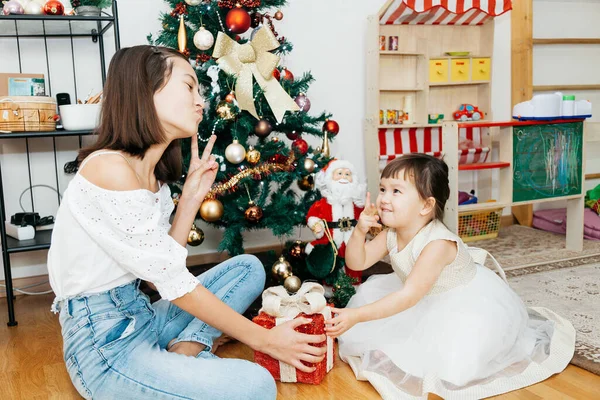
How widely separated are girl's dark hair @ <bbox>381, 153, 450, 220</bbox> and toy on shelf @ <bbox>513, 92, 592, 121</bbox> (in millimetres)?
1369

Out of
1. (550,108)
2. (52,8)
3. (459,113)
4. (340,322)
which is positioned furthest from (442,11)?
(340,322)

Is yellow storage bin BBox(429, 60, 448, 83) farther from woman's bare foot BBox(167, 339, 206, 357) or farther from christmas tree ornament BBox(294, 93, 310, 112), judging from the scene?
woman's bare foot BBox(167, 339, 206, 357)

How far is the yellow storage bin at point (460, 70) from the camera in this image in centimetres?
346

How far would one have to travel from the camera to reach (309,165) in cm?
246

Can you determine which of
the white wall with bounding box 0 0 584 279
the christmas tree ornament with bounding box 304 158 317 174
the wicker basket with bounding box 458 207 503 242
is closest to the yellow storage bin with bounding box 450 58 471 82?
the white wall with bounding box 0 0 584 279

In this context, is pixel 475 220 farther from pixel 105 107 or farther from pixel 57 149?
pixel 105 107

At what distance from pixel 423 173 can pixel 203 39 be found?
41.5 inches

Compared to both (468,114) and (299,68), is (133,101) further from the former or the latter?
(468,114)

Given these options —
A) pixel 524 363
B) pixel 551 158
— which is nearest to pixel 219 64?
pixel 524 363

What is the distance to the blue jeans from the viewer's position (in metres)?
1.31

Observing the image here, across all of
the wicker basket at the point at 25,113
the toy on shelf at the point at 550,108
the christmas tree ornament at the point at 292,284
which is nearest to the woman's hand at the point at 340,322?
the christmas tree ornament at the point at 292,284

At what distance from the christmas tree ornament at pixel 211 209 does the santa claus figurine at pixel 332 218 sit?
352mm

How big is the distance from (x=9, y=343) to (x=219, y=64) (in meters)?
1.24

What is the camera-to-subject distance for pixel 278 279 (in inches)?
95.0
